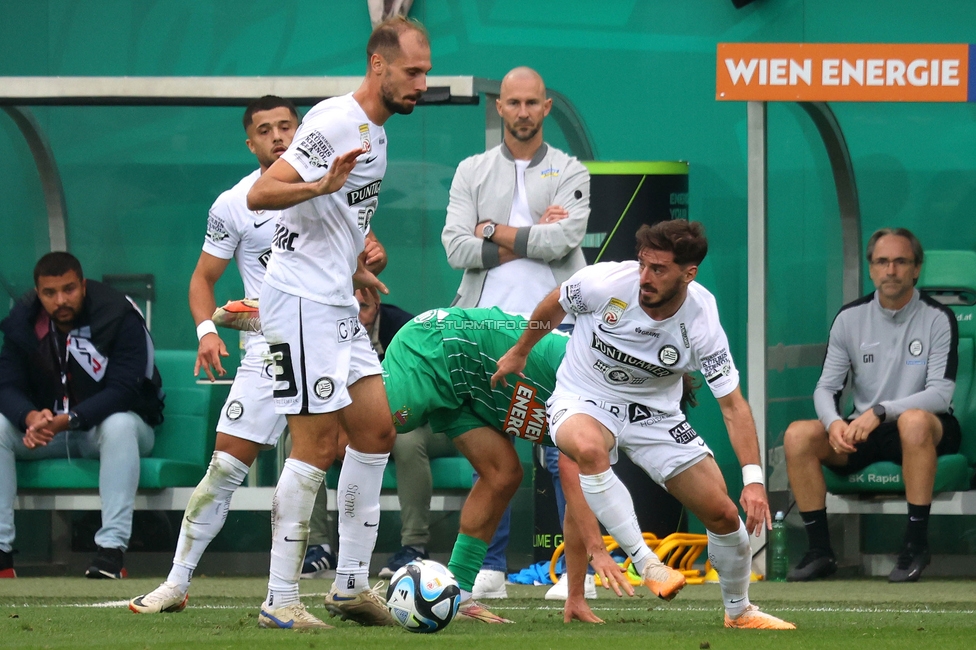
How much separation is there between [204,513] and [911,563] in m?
3.61

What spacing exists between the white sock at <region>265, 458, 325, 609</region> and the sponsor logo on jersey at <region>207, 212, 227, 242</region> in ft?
5.21

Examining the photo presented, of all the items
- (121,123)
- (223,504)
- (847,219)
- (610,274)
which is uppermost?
(121,123)

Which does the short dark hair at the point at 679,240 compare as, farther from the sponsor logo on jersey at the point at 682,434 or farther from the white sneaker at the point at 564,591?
the white sneaker at the point at 564,591

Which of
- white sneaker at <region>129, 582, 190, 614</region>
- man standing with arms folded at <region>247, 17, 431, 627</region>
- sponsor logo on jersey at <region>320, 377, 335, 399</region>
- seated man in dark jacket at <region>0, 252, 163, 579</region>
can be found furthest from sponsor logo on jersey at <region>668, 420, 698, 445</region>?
seated man in dark jacket at <region>0, 252, 163, 579</region>

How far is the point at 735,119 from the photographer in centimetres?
879

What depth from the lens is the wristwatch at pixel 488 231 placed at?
22.5 ft

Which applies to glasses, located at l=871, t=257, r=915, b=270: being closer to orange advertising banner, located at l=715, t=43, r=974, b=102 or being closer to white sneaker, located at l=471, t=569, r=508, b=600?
orange advertising banner, located at l=715, t=43, r=974, b=102

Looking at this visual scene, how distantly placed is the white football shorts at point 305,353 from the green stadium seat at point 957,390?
364 centimetres

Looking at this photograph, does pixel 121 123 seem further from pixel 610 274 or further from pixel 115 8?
pixel 610 274

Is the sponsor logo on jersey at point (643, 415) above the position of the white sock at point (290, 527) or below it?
above

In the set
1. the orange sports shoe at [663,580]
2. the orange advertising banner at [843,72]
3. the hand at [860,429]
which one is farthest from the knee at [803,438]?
the orange sports shoe at [663,580]

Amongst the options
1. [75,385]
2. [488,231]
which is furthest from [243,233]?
[75,385]

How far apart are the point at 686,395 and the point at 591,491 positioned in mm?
1369

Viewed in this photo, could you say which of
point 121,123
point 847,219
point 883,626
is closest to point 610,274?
point 883,626
